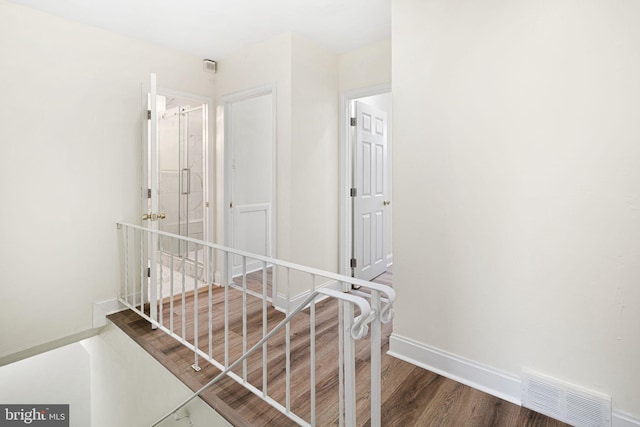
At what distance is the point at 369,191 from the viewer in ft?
12.2

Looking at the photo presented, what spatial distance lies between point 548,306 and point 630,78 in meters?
1.12

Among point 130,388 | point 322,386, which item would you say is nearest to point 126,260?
point 130,388

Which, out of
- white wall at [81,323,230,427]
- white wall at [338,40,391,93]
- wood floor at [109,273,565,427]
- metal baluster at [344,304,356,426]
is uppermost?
white wall at [338,40,391,93]

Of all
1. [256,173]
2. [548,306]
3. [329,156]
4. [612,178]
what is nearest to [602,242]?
[612,178]

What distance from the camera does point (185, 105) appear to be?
4176 millimetres

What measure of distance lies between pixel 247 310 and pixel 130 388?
1.07 metres

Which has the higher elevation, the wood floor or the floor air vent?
the floor air vent

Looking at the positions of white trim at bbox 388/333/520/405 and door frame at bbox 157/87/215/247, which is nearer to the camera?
white trim at bbox 388/333/520/405

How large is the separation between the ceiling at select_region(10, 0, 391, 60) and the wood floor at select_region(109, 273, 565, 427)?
2505 millimetres

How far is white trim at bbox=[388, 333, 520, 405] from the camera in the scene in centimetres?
178

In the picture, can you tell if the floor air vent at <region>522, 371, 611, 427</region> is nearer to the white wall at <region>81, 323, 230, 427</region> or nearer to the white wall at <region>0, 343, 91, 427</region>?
the white wall at <region>81, 323, 230, 427</region>

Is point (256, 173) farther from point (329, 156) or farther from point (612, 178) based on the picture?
point (612, 178)

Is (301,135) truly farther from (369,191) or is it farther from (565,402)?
(565,402)

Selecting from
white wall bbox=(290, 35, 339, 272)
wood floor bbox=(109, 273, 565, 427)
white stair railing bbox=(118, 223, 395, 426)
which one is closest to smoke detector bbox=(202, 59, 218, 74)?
white wall bbox=(290, 35, 339, 272)
